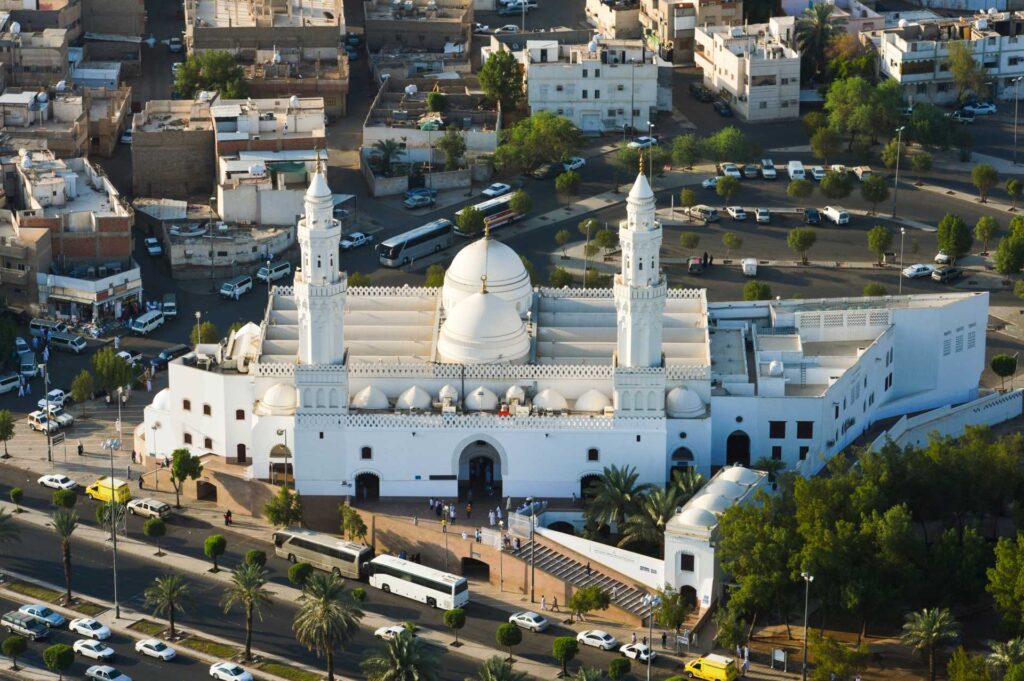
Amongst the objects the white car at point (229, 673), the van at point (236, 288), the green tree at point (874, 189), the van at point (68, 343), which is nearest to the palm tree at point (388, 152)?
the van at point (236, 288)

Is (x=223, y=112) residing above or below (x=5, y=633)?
above

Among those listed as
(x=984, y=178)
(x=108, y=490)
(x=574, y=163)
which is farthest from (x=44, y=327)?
(x=984, y=178)

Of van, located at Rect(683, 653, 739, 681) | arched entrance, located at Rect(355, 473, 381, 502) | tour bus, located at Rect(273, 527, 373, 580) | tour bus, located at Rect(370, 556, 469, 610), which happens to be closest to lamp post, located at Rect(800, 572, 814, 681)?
van, located at Rect(683, 653, 739, 681)

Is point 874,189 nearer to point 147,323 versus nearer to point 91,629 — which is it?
point 147,323

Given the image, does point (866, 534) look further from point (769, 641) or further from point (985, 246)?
point (985, 246)

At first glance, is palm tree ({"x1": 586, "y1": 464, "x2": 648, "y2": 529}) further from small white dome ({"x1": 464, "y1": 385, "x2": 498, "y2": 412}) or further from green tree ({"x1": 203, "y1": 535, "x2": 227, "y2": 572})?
green tree ({"x1": 203, "y1": 535, "x2": 227, "y2": 572})

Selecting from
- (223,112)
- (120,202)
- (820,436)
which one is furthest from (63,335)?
(820,436)

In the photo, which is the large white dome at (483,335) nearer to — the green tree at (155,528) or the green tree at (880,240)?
the green tree at (155,528)
